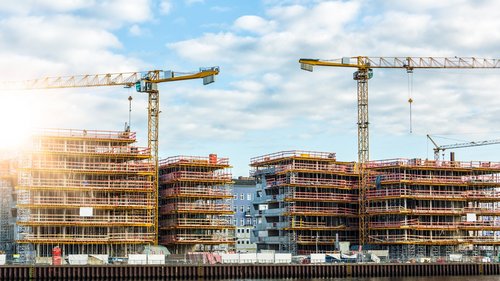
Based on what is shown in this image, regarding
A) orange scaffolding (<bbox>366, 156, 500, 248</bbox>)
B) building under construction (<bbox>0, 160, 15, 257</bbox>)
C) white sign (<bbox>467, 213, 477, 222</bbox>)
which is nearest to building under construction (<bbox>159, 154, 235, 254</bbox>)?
orange scaffolding (<bbox>366, 156, 500, 248</bbox>)

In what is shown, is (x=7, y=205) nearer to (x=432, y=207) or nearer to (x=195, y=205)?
(x=195, y=205)

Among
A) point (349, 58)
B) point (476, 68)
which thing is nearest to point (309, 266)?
point (349, 58)

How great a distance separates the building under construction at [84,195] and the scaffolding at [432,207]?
141ft

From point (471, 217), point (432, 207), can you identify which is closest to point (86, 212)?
point (432, 207)

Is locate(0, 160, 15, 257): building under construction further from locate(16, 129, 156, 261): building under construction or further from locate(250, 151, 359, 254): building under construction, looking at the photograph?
locate(250, 151, 359, 254): building under construction

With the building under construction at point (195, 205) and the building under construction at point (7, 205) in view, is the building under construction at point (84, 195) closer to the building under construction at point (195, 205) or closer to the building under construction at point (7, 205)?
the building under construction at point (195, 205)

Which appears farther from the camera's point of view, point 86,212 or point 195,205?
point 195,205

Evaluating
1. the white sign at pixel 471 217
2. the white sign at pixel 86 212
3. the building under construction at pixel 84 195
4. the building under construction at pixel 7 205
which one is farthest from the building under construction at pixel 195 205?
the white sign at pixel 471 217

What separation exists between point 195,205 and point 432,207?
43.6m

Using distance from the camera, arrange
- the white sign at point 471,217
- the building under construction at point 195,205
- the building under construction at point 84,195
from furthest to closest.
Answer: the white sign at point 471,217
the building under construction at point 195,205
the building under construction at point 84,195

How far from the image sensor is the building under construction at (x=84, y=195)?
129375 mm

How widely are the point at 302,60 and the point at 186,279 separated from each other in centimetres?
6495

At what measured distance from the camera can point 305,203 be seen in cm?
15312

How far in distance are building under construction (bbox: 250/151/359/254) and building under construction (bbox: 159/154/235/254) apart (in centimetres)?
984
